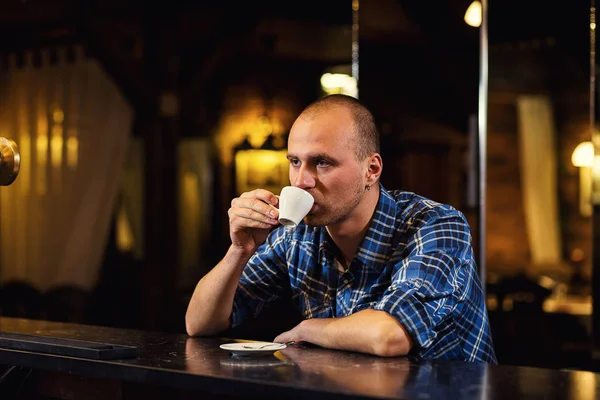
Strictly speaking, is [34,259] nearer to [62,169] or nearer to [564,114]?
[62,169]

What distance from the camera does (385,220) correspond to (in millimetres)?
2166

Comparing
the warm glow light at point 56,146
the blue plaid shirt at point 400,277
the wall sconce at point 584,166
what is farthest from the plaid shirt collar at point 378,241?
the warm glow light at point 56,146

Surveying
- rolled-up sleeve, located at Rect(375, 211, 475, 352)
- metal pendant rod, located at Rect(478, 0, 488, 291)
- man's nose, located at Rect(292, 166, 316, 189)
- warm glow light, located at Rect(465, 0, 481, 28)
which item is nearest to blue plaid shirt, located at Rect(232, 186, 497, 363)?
rolled-up sleeve, located at Rect(375, 211, 475, 352)

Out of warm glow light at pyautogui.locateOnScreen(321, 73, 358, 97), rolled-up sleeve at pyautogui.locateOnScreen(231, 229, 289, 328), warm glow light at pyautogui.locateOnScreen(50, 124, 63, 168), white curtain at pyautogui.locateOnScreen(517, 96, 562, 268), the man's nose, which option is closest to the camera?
the man's nose

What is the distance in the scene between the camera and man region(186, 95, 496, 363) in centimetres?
192

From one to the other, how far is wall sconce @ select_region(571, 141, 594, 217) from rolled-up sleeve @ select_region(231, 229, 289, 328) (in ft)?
8.96

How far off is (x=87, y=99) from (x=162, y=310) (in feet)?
6.70

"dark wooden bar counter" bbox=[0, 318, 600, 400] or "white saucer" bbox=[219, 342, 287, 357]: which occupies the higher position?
"white saucer" bbox=[219, 342, 287, 357]

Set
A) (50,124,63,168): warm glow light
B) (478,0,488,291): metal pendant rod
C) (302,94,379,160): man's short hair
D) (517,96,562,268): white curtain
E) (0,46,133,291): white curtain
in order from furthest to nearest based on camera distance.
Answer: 1. (50,124,63,168): warm glow light
2. (0,46,133,291): white curtain
3. (517,96,562,268): white curtain
4. (478,0,488,291): metal pendant rod
5. (302,94,379,160): man's short hair

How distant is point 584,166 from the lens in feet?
15.9

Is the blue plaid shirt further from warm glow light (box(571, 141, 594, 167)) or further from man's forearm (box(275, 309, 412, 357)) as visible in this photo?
warm glow light (box(571, 141, 594, 167))

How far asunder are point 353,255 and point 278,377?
0.79 metres

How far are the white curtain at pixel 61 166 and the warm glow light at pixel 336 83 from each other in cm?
170

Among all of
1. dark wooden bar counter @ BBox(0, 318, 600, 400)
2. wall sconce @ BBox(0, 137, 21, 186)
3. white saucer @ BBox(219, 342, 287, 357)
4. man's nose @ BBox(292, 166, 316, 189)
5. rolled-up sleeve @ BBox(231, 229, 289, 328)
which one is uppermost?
wall sconce @ BBox(0, 137, 21, 186)
